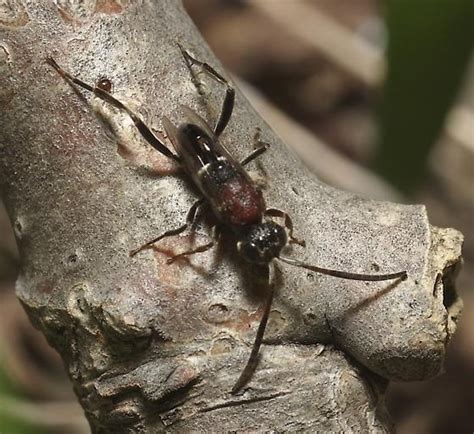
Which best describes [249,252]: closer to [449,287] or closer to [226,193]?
[226,193]

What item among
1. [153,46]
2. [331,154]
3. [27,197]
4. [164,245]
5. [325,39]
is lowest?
→ [164,245]

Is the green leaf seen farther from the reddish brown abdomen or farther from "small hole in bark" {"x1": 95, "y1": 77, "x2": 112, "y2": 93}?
"small hole in bark" {"x1": 95, "y1": 77, "x2": 112, "y2": 93}

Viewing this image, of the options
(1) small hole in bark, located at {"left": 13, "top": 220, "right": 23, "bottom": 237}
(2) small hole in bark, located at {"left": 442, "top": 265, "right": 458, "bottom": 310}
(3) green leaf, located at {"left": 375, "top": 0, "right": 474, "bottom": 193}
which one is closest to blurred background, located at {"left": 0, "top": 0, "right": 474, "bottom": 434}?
(3) green leaf, located at {"left": 375, "top": 0, "right": 474, "bottom": 193}

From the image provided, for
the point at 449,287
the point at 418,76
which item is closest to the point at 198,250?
the point at 449,287

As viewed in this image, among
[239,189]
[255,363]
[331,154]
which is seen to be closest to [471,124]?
[331,154]

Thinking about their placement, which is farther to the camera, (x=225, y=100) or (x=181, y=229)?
(x=225, y=100)

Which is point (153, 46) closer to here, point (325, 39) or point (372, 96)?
point (325, 39)

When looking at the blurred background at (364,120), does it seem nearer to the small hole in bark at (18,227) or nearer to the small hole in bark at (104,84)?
the small hole in bark at (18,227)
